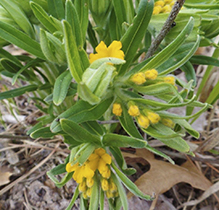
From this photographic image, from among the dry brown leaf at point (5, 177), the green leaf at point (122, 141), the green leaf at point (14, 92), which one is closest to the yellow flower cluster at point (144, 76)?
the green leaf at point (122, 141)

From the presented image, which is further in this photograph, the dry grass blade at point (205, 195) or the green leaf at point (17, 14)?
the dry grass blade at point (205, 195)

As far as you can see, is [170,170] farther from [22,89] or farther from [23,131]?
[23,131]

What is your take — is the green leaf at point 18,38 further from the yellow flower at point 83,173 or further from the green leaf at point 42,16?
the yellow flower at point 83,173

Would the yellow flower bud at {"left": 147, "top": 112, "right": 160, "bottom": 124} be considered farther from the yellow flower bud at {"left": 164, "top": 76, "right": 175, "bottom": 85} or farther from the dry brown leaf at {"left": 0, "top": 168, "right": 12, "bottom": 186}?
the dry brown leaf at {"left": 0, "top": 168, "right": 12, "bottom": 186}

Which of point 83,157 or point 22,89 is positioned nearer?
point 83,157

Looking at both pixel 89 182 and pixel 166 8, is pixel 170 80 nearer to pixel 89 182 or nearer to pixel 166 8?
pixel 166 8

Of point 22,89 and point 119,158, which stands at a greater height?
point 22,89

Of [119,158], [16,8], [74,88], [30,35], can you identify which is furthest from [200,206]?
[16,8]

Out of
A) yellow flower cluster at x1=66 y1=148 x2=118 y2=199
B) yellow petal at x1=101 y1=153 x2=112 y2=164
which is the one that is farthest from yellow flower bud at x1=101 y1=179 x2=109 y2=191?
yellow petal at x1=101 y1=153 x2=112 y2=164
